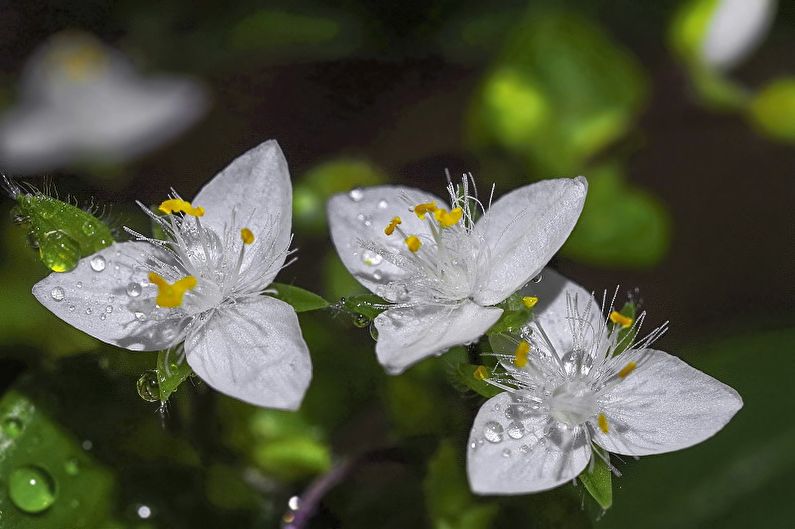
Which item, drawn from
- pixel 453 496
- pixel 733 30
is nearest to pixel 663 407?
pixel 453 496

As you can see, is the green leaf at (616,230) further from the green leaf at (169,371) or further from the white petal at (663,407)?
the green leaf at (169,371)

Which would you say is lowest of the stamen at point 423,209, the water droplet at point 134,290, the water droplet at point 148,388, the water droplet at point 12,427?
the water droplet at point 12,427

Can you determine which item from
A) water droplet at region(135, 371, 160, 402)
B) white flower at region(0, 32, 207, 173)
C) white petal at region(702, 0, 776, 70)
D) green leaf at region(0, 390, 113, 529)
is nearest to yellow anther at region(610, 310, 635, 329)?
water droplet at region(135, 371, 160, 402)

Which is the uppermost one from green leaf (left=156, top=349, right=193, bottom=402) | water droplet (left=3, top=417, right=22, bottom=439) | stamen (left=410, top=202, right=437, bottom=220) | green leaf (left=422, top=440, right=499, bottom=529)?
stamen (left=410, top=202, right=437, bottom=220)

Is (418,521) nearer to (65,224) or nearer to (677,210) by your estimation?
(65,224)

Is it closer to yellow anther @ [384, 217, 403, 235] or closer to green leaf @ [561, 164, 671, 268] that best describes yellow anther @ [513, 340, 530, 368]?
yellow anther @ [384, 217, 403, 235]

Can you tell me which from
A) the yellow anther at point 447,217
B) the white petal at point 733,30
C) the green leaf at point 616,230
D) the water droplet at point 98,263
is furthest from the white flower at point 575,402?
the white petal at point 733,30

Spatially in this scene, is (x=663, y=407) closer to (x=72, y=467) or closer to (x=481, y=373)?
(x=481, y=373)
